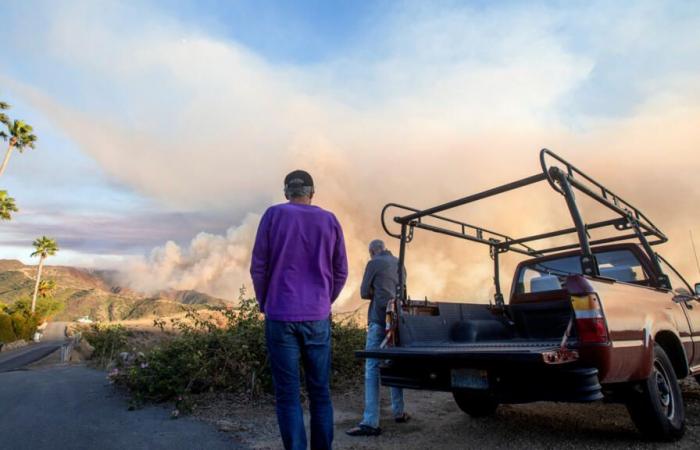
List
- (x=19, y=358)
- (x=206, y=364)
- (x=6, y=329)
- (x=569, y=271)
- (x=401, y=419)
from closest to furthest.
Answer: (x=401, y=419) < (x=569, y=271) < (x=206, y=364) < (x=19, y=358) < (x=6, y=329)

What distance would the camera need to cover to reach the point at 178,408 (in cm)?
553

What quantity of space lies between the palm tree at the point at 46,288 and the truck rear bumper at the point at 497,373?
69.2m

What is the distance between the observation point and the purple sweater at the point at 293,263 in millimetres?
2949

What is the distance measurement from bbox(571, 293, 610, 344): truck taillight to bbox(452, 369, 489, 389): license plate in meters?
0.75

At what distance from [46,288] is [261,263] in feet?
234

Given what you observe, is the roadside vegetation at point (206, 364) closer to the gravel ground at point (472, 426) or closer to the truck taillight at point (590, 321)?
the gravel ground at point (472, 426)

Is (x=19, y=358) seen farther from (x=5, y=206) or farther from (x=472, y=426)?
(x=472, y=426)

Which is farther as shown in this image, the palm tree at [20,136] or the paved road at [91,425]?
the palm tree at [20,136]

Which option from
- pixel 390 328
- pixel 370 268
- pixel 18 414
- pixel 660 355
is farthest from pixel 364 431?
pixel 18 414

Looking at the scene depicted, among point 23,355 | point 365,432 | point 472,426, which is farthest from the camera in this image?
point 23,355

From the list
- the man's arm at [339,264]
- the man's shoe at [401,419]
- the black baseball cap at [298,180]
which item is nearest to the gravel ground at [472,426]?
the man's shoe at [401,419]

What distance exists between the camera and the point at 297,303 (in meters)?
2.94

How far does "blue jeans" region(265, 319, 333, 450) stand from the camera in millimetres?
2852

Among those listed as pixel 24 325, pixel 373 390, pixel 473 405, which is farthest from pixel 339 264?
pixel 24 325
